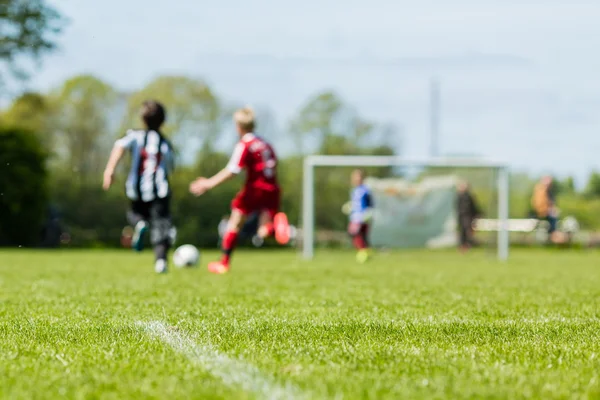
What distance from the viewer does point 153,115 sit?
32.6 feet

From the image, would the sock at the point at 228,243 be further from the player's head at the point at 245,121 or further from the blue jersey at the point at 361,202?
the blue jersey at the point at 361,202

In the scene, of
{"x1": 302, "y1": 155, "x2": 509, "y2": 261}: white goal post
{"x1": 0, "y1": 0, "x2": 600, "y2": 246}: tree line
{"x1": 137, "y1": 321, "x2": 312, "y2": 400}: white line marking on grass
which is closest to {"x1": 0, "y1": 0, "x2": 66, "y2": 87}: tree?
{"x1": 0, "y1": 0, "x2": 600, "y2": 246}: tree line

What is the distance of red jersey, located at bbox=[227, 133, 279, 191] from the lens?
1045cm

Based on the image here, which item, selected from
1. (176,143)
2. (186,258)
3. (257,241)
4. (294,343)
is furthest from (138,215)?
(176,143)

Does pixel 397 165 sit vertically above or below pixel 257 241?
above

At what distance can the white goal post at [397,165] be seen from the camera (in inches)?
795

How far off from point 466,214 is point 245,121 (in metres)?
12.7

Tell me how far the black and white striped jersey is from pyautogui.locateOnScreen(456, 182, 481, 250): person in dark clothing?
13.5 meters

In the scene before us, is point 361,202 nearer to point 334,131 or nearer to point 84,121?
point 334,131

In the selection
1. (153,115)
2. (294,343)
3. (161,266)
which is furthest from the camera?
(161,266)

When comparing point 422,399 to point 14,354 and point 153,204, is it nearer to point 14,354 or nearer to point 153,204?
point 14,354

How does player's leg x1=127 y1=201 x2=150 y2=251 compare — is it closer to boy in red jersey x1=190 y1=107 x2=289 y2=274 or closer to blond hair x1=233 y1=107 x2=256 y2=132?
boy in red jersey x1=190 y1=107 x2=289 y2=274

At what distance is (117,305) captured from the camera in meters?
6.36

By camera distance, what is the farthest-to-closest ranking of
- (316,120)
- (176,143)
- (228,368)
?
(316,120), (176,143), (228,368)
